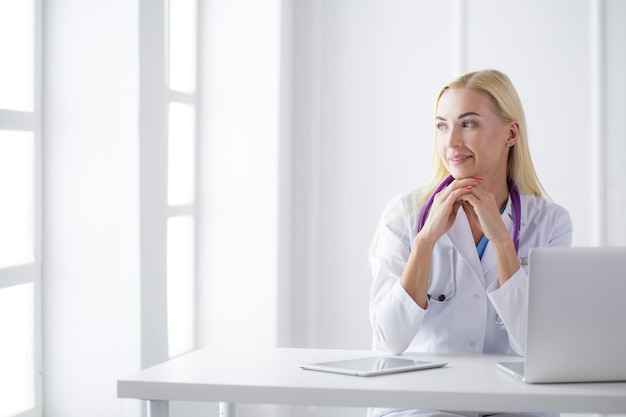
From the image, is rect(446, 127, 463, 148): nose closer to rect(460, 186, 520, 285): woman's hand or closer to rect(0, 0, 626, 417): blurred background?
rect(460, 186, 520, 285): woman's hand

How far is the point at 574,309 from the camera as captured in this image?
178cm

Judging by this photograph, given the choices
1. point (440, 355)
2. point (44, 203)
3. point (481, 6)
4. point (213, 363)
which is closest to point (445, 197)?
point (440, 355)

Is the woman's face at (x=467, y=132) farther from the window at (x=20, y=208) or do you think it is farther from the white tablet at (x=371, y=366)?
the window at (x=20, y=208)

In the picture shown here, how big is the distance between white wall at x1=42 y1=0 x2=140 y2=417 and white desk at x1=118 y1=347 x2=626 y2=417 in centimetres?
104

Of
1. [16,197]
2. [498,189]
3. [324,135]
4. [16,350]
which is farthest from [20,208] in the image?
[324,135]

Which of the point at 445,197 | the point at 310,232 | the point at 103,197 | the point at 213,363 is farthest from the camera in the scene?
the point at 310,232

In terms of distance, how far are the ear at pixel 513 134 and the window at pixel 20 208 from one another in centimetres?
159

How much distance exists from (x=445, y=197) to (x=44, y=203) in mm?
1452

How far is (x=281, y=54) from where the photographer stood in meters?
4.16

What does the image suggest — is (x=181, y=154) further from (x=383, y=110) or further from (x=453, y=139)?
(x=453, y=139)

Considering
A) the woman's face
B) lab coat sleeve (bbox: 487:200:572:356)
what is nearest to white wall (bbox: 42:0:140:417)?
the woman's face

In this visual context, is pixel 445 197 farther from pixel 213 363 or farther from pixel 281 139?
pixel 281 139

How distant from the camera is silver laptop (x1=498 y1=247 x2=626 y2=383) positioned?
5.83 feet

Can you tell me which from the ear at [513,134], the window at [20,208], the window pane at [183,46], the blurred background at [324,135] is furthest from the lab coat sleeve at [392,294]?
the window pane at [183,46]
